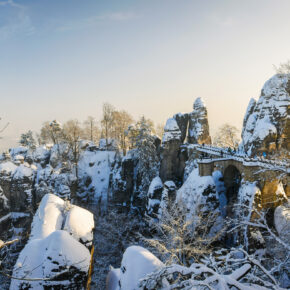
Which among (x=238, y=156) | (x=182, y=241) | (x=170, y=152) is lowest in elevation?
(x=182, y=241)

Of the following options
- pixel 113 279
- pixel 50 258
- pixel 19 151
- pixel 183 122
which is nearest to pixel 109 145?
pixel 183 122

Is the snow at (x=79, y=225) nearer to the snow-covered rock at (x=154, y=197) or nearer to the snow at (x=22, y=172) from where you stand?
the snow-covered rock at (x=154, y=197)

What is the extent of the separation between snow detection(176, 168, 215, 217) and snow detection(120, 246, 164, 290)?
1431 centimetres

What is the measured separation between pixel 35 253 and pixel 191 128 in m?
32.7

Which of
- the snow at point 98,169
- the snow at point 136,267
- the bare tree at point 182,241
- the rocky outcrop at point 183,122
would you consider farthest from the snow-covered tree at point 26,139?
the snow at point 136,267

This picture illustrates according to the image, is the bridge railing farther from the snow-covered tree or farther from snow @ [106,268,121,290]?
the snow-covered tree

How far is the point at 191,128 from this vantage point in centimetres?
3731

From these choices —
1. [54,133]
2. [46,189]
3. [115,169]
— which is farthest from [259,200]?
[54,133]

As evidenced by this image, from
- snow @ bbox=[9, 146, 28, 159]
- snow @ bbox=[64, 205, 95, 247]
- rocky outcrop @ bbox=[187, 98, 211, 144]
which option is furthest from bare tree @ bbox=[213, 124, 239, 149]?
snow @ bbox=[9, 146, 28, 159]

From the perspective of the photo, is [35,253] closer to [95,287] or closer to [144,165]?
[95,287]

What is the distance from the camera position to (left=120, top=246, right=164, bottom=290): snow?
6.45 metres

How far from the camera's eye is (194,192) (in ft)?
73.2

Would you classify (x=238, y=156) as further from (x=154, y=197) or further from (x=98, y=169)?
(x=98, y=169)

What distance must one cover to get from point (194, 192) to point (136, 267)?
1663cm
